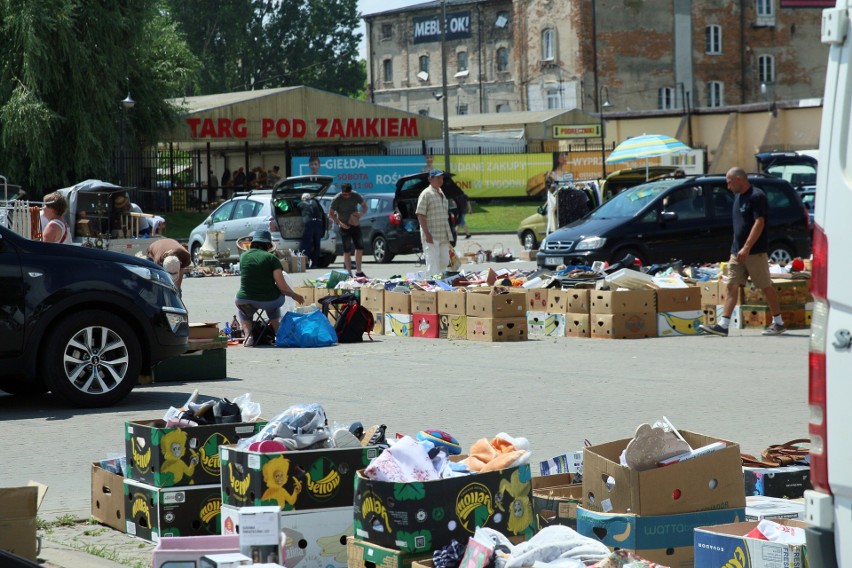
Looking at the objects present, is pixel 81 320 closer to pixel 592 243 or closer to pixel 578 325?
pixel 578 325

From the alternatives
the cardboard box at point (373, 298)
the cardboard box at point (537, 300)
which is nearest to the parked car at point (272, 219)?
the cardboard box at point (373, 298)

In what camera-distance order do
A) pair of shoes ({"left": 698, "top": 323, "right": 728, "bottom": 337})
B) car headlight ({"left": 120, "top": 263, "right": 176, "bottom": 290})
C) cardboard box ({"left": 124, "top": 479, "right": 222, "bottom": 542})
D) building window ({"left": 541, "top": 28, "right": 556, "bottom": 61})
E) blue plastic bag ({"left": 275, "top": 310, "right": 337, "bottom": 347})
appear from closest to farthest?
cardboard box ({"left": 124, "top": 479, "right": 222, "bottom": 542})
car headlight ({"left": 120, "top": 263, "right": 176, "bottom": 290})
blue plastic bag ({"left": 275, "top": 310, "right": 337, "bottom": 347})
pair of shoes ({"left": 698, "top": 323, "right": 728, "bottom": 337})
building window ({"left": 541, "top": 28, "right": 556, "bottom": 61})

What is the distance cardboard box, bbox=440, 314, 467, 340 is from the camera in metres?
16.4

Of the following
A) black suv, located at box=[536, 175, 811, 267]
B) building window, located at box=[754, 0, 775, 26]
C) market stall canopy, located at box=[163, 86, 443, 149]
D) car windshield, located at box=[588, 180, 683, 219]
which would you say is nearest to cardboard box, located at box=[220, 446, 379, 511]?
black suv, located at box=[536, 175, 811, 267]

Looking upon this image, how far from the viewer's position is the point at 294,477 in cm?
572

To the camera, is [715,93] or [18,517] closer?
[18,517]

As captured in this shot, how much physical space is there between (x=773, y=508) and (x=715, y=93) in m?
70.8

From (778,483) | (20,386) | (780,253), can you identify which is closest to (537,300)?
(780,253)

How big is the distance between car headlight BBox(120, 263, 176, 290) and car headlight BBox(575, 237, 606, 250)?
1026cm

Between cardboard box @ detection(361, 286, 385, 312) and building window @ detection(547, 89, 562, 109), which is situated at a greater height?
building window @ detection(547, 89, 562, 109)

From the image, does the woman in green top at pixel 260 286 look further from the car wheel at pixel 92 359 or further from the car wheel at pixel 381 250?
the car wheel at pixel 381 250

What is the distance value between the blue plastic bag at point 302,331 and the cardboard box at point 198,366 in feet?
8.81

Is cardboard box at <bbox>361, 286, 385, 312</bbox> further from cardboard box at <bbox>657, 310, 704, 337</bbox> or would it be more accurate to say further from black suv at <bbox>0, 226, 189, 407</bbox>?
black suv at <bbox>0, 226, 189, 407</bbox>

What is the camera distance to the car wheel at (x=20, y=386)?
36.8 feet
